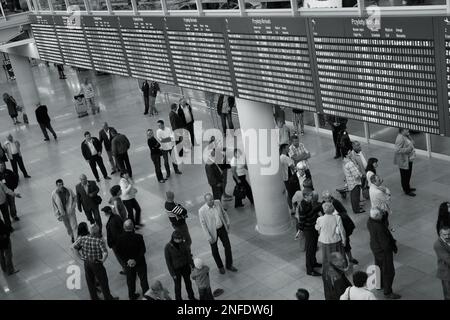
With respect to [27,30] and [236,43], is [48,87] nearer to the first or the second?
[27,30]

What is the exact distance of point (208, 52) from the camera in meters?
9.71

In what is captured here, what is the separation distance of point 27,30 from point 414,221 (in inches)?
528

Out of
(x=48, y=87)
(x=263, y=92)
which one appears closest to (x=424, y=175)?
(x=263, y=92)

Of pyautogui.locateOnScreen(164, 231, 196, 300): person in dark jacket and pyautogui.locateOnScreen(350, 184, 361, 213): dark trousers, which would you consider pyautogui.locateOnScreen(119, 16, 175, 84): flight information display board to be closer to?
pyautogui.locateOnScreen(164, 231, 196, 300): person in dark jacket

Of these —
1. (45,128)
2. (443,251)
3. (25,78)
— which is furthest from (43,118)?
(443,251)

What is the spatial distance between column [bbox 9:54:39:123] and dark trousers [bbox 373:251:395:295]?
55.1 feet

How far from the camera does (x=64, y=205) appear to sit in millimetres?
12188

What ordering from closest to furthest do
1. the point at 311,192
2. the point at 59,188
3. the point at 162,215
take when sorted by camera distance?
the point at 311,192
the point at 59,188
the point at 162,215

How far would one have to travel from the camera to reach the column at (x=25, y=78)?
22.1 m

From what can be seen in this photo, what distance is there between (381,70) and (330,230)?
293 centimetres

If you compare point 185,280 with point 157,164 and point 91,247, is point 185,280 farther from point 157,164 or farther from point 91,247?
point 157,164

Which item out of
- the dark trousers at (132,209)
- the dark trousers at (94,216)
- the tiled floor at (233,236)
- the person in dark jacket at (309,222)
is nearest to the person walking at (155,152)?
the tiled floor at (233,236)

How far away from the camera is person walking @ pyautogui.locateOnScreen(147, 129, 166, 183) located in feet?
47.6

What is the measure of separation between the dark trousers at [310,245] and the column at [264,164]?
1.61 meters
